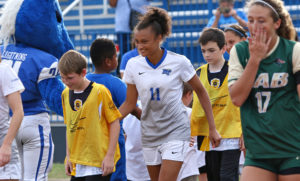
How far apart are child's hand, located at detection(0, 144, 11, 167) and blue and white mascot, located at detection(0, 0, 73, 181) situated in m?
0.66

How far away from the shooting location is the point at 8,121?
15.5ft

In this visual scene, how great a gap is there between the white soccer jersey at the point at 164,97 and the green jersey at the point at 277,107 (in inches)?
54.1

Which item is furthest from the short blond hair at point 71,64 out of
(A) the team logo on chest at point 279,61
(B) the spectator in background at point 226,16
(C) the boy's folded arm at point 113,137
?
(B) the spectator in background at point 226,16

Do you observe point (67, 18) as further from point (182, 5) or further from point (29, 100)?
point (29, 100)

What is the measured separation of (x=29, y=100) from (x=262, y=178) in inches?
100

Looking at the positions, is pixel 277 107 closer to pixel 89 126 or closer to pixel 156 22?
pixel 89 126

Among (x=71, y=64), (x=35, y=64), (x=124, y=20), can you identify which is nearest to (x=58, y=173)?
(x=124, y=20)

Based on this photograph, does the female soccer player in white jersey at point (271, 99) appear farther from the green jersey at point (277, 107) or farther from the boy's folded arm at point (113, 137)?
the boy's folded arm at point (113, 137)

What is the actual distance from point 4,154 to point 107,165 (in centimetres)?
85

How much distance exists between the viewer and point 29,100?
17.2ft

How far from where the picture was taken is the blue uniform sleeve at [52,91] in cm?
527

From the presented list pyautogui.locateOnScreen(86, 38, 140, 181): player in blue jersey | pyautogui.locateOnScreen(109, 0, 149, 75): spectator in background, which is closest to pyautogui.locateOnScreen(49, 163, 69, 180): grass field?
pyautogui.locateOnScreen(109, 0, 149, 75): spectator in background

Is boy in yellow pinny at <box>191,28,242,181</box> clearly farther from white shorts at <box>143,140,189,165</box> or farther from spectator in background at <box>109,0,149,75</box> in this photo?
spectator in background at <box>109,0,149,75</box>

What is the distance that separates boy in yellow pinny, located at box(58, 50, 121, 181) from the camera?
15.3 ft
